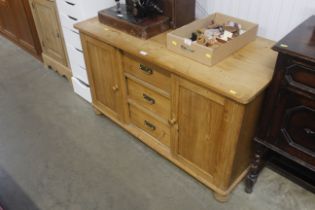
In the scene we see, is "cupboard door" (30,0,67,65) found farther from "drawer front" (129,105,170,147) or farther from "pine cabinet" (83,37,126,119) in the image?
"drawer front" (129,105,170,147)

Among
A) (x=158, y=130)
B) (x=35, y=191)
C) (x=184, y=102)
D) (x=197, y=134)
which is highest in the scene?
(x=184, y=102)

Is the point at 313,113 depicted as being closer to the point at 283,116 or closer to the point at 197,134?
the point at 283,116

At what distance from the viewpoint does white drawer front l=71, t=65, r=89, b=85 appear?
2377 millimetres

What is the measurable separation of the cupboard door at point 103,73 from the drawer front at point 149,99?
109mm

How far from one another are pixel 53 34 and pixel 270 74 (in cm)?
196

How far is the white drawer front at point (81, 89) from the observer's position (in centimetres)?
245

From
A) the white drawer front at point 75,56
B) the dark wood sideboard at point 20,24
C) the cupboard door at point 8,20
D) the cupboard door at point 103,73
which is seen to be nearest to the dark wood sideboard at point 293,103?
the cupboard door at point 103,73

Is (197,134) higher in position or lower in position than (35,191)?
higher

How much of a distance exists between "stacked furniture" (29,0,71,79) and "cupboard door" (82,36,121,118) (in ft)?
2.00

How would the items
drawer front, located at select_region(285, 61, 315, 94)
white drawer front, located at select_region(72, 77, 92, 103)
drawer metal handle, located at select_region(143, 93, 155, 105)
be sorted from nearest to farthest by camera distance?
drawer front, located at select_region(285, 61, 315, 94)
drawer metal handle, located at select_region(143, 93, 155, 105)
white drawer front, located at select_region(72, 77, 92, 103)

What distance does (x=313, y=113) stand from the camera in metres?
1.26

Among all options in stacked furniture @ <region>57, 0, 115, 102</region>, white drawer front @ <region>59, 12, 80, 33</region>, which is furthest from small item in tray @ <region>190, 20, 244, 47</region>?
white drawer front @ <region>59, 12, 80, 33</region>

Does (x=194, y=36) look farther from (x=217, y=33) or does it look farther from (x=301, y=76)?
(x=301, y=76)

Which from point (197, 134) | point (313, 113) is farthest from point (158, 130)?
point (313, 113)
